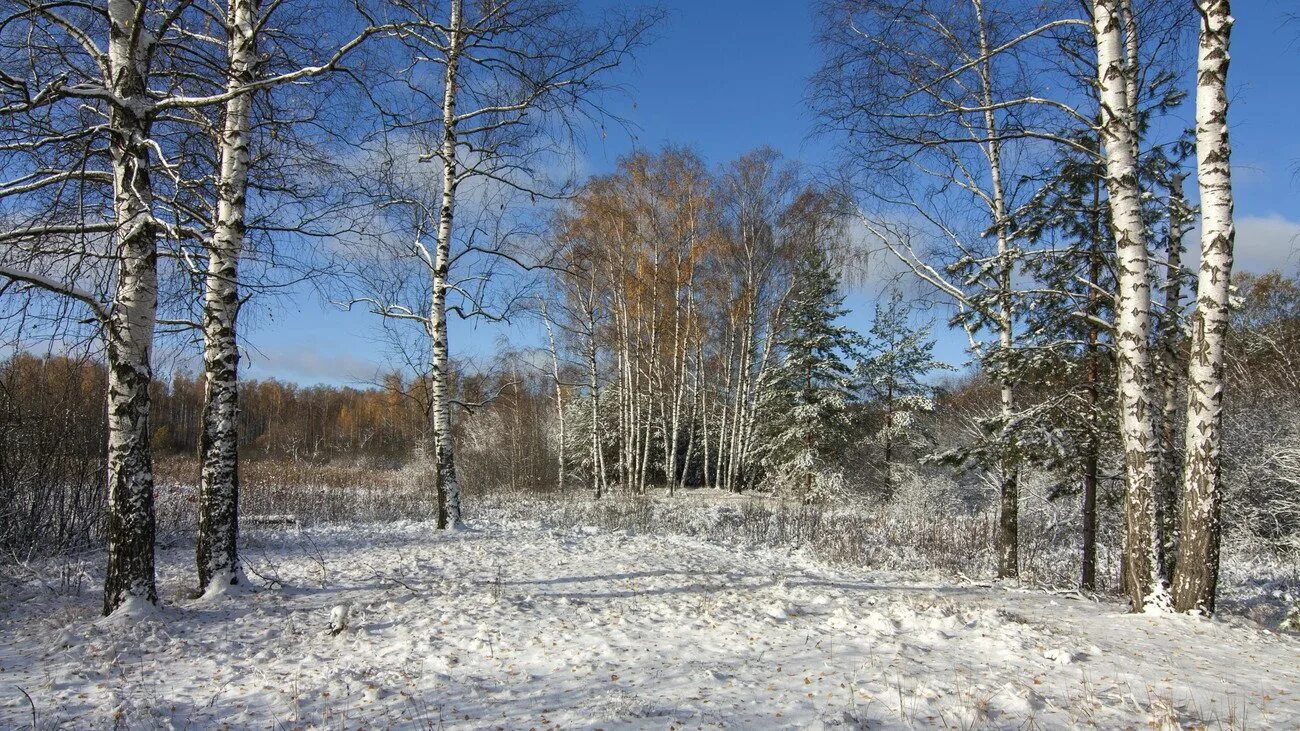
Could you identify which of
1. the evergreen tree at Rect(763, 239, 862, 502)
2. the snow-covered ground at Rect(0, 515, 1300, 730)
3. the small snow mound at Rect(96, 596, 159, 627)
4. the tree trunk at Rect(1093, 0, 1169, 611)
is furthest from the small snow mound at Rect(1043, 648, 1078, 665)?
the evergreen tree at Rect(763, 239, 862, 502)

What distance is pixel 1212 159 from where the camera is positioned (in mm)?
5367

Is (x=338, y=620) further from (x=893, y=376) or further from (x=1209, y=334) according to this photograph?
(x=893, y=376)

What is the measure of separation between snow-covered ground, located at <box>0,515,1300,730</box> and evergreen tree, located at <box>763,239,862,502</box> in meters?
13.2

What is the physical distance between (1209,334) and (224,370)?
330 inches

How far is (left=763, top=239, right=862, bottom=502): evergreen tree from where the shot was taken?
19875mm

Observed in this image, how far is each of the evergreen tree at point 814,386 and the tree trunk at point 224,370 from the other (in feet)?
53.2

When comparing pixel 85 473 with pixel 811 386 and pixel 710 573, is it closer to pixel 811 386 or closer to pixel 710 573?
pixel 710 573

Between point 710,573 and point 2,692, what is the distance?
19.1 feet

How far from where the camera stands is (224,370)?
5652 millimetres

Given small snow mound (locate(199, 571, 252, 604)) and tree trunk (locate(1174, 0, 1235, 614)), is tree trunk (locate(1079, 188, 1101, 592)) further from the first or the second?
small snow mound (locate(199, 571, 252, 604))

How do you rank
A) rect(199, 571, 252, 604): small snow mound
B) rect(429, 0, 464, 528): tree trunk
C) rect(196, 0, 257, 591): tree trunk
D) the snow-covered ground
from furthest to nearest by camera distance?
rect(429, 0, 464, 528): tree trunk
rect(196, 0, 257, 591): tree trunk
rect(199, 571, 252, 604): small snow mound
the snow-covered ground

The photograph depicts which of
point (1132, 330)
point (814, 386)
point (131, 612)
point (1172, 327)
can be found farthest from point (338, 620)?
point (814, 386)

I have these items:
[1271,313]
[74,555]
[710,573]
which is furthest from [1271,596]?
[1271,313]

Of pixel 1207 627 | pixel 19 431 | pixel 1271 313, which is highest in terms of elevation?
pixel 1271 313
